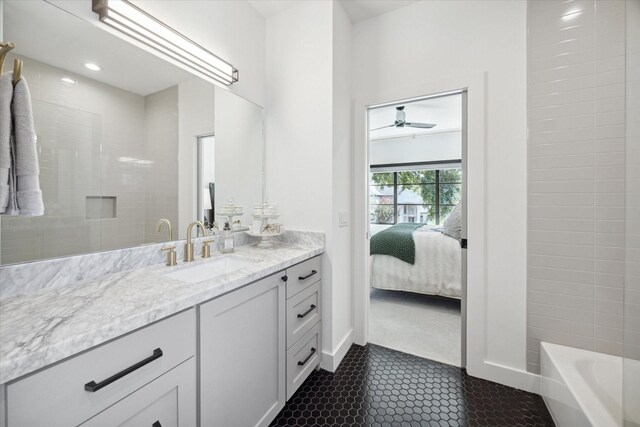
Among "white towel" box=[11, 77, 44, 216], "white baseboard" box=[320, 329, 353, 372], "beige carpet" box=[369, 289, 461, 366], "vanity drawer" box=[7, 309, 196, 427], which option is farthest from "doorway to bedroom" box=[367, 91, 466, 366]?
"white towel" box=[11, 77, 44, 216]

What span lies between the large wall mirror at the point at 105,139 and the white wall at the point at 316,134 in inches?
19.3

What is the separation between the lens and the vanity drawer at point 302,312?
1.50 meters

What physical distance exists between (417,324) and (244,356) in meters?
1.93

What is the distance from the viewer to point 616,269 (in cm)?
148

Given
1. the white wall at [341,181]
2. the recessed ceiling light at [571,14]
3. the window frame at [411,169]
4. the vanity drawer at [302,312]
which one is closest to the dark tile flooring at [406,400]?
the white wall at [341,181]

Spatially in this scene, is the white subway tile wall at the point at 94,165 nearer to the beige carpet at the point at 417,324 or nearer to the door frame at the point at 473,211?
the door frame at the point at 473,211

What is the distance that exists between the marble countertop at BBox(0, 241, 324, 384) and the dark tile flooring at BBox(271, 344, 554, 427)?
92cm

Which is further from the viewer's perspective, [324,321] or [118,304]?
[324,321]

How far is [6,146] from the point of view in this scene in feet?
2.59

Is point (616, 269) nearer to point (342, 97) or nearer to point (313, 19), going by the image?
point (342, 97)

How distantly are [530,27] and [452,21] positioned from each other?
48cm

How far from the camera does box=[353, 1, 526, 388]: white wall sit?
170cm

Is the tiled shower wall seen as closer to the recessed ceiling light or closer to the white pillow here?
the recessed ceiling light

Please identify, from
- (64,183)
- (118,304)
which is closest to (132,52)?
(64,183)
